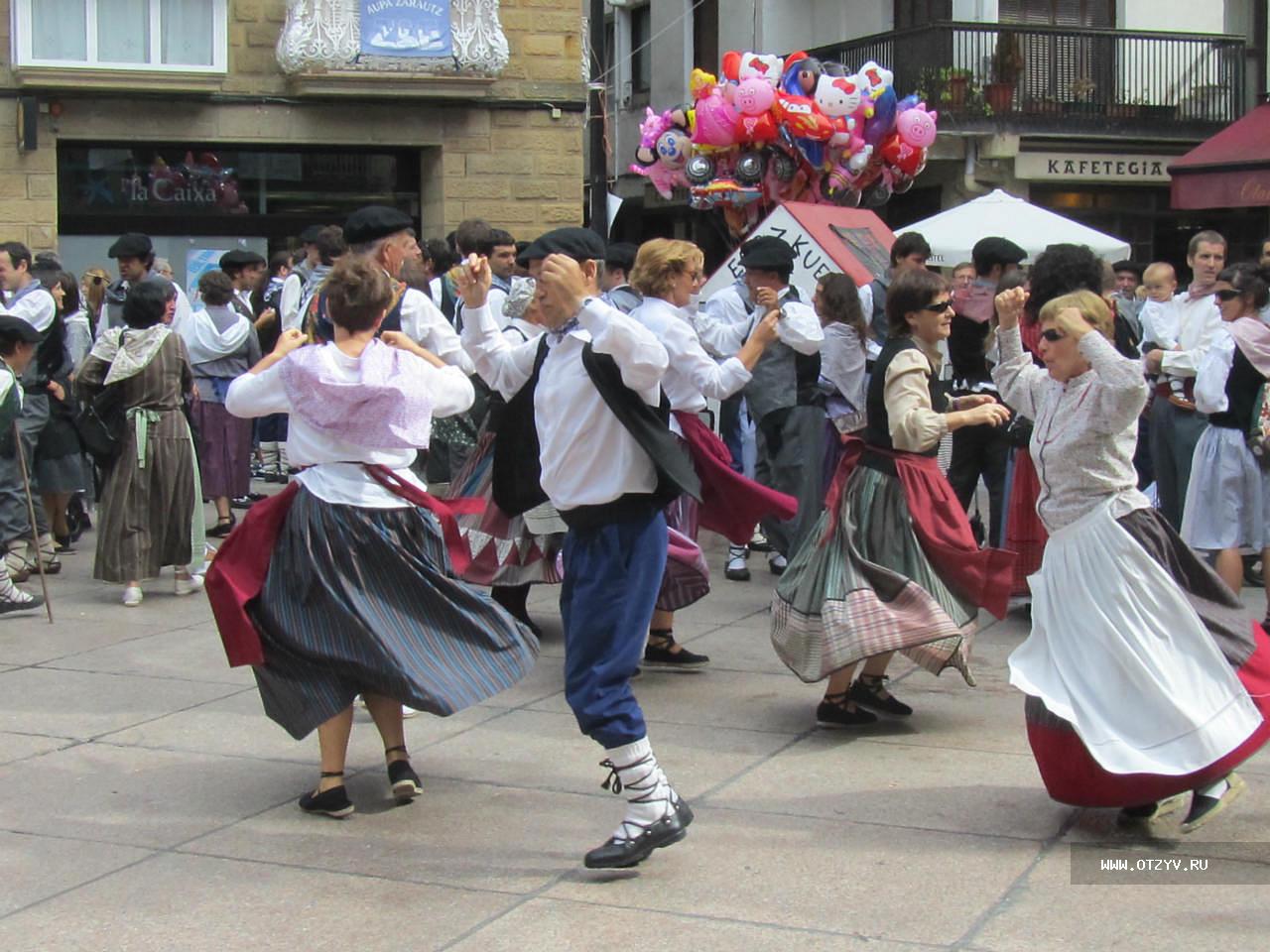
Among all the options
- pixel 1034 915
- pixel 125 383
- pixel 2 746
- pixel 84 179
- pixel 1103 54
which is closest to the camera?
pixel 1034 915

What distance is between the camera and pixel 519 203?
1880 cm

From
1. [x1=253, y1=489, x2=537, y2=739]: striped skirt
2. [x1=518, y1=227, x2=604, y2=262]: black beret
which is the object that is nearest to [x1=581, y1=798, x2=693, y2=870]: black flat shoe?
[x1=253, y1=489, x2=537, y2=739]: striped skirt

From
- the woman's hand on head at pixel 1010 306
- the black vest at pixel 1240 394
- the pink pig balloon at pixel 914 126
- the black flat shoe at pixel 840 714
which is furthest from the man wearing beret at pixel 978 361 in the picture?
the pink pig balloon at pixel 914 126

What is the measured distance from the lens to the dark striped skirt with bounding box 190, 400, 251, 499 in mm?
11391

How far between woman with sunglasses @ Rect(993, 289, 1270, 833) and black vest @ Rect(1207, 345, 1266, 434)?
11.3 feet

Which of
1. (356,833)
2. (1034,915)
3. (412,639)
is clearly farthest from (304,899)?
(1034,915)

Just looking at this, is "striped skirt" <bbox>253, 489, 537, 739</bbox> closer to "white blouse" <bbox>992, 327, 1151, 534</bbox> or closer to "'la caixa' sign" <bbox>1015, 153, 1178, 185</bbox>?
"white blouse" <bbox>992, 327, 1151, 534</bbox>

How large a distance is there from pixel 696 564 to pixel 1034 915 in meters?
3.08

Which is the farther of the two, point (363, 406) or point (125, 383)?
point (125, 383)

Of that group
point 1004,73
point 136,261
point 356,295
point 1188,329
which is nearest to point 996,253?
point 1188,329

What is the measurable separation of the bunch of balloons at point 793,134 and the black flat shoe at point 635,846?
10.3m

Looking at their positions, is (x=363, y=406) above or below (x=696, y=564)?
above

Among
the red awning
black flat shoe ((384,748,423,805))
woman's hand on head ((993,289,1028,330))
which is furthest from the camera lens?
the red awning

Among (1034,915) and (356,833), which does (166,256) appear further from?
(1034,915)
